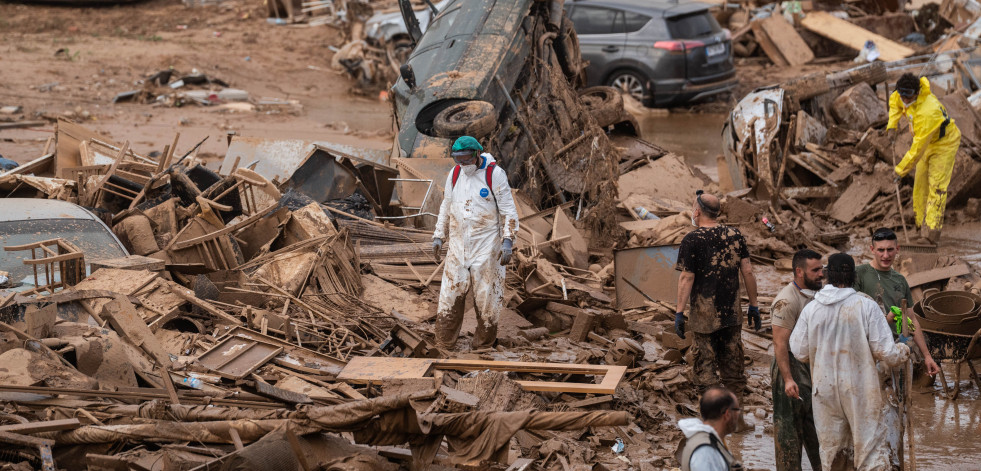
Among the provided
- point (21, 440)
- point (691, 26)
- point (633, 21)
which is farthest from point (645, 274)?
point (633, 21)

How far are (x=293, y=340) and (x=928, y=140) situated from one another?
21.8 feet

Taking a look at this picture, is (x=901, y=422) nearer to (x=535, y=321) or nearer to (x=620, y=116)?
(x=535, y=321)

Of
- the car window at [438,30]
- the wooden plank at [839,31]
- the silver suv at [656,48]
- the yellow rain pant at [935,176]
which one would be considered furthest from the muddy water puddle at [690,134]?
the wooden plank at [839,31]

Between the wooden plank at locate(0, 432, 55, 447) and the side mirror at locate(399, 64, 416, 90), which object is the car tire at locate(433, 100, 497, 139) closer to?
the side mirror at locate(399, 64, 416, 90)

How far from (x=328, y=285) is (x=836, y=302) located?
186 inches

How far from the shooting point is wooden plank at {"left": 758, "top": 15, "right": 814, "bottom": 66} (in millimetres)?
21266

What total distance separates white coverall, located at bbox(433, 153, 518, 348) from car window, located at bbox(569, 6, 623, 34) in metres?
10.1

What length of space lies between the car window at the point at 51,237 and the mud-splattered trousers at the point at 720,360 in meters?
4.88

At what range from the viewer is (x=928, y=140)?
32.1ft

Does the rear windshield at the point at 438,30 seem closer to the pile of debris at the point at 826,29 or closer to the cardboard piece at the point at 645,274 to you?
the cardboard piece at the point at 645,274

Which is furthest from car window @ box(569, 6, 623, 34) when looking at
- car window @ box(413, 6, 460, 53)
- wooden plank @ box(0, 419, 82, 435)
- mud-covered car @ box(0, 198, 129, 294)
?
wooden plank @ box(0, 419, 82, 435)

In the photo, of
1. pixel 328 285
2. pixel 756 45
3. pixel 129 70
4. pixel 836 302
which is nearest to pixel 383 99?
pixel 129 70

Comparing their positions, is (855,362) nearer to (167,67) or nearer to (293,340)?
(293,340)

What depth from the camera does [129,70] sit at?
64.2 ft
